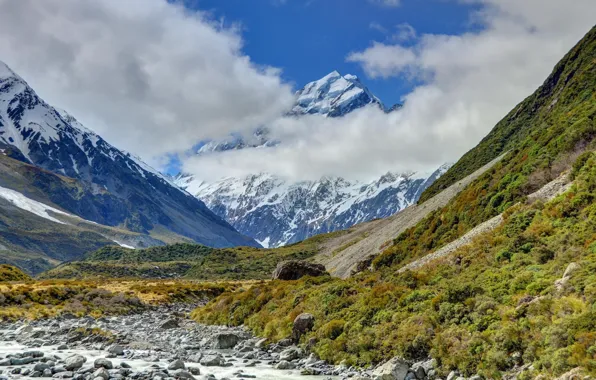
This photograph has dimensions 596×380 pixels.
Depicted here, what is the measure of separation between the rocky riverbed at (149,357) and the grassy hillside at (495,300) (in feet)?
7.23

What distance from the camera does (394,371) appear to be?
19.4m

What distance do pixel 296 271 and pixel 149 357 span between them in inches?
1709

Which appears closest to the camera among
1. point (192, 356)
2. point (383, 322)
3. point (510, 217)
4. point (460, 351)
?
point (460, 351)

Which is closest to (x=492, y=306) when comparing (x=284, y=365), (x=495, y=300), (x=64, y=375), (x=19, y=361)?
(x=495, y=300)

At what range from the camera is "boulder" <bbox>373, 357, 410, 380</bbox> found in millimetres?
19219

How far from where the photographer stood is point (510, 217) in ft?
115

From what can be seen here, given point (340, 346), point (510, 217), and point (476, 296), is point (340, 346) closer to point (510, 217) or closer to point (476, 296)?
point (476, 296)

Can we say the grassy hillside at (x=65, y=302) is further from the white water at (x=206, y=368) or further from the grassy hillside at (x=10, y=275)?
the grassy hillside at (x=10, y=275)

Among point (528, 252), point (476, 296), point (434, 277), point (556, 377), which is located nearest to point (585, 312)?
point (556, 377)

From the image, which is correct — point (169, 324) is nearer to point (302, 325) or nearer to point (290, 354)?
point (302, 325)

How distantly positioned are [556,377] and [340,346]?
1243 cm

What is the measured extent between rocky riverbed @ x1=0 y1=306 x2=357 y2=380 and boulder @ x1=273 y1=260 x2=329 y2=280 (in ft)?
94.0

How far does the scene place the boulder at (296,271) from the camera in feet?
227

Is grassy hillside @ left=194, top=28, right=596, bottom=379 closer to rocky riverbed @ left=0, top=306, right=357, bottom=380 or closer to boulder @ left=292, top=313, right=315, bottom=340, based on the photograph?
boulder @ left=292, top=313, right=315, bottom=340
